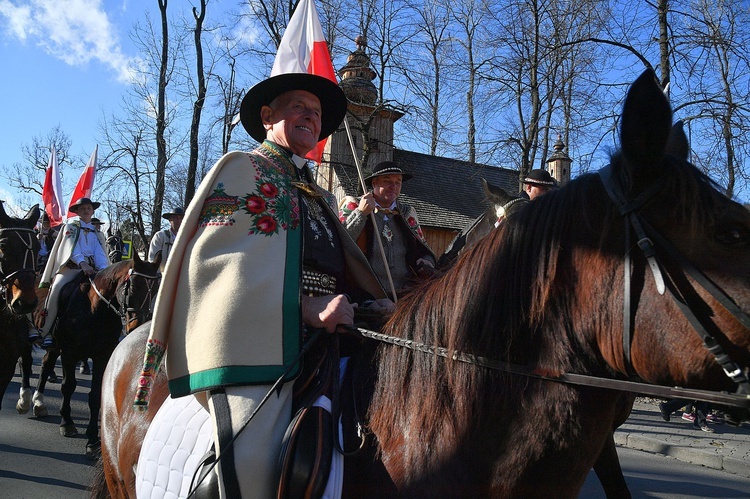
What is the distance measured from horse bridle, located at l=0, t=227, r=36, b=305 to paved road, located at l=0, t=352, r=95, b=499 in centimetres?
183

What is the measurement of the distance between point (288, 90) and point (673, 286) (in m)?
1.77

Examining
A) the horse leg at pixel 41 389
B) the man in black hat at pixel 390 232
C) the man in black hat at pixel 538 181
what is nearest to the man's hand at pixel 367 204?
the man in black hat at pixel 390 232

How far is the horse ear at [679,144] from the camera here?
1.70 m

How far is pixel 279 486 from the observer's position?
5.65ft

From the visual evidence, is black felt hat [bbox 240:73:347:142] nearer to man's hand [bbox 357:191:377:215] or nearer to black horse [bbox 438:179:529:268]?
man's hand [bbox 357:191:377:215]

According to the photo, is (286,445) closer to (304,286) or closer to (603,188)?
(304,286)

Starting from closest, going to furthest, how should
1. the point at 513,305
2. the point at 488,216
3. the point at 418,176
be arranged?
the point at 513,305
the point at 488,216
the point at 418,176

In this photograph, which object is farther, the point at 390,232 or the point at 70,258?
the point at 70,258

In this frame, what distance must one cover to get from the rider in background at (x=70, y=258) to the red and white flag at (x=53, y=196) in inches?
74.0

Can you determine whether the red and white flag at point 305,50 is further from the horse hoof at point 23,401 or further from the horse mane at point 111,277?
the horse hoof at point 23,401

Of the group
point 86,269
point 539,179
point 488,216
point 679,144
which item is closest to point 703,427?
point 539,179

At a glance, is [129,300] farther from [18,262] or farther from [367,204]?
[367,204]

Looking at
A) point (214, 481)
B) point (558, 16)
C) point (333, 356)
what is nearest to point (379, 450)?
point (333, 356)

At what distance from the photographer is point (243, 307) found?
6.14ft
